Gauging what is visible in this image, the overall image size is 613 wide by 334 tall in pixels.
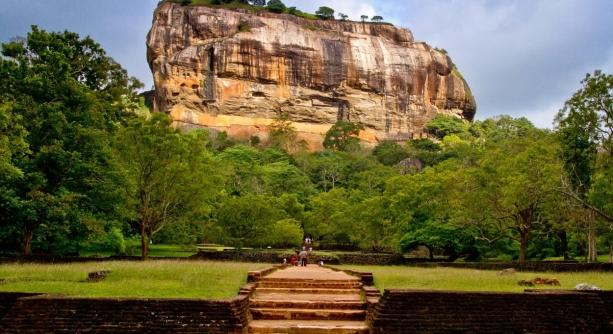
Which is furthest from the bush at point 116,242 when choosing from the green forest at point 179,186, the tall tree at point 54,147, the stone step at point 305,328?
the stone step at point 305,328

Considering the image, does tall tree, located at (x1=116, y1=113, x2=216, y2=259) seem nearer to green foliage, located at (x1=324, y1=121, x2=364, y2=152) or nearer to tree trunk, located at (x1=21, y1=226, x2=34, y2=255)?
tree trunk, located at (x1=21, y1=226, x2=34, y2=255)

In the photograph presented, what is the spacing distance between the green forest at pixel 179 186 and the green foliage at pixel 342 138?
4378 cm

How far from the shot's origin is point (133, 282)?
1298 cm

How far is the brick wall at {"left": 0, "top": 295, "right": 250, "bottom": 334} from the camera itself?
877 centimetres

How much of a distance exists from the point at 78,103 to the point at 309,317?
1555cm

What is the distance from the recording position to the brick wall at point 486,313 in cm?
905

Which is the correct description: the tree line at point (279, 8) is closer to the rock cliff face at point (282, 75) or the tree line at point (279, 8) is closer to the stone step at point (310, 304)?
the rock cliff face at point (282, 75)

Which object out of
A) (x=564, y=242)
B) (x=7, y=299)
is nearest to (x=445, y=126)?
(x=564, y=242)

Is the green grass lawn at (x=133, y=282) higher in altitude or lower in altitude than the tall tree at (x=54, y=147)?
lower

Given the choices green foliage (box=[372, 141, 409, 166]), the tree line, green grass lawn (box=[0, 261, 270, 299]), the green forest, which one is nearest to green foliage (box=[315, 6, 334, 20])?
the tree line

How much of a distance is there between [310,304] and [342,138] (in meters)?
74.0

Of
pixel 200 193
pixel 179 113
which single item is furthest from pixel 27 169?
pixel 179 113

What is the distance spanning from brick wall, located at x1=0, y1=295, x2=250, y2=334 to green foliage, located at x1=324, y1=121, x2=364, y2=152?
71.9 m

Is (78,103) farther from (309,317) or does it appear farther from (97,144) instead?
(309,317)
